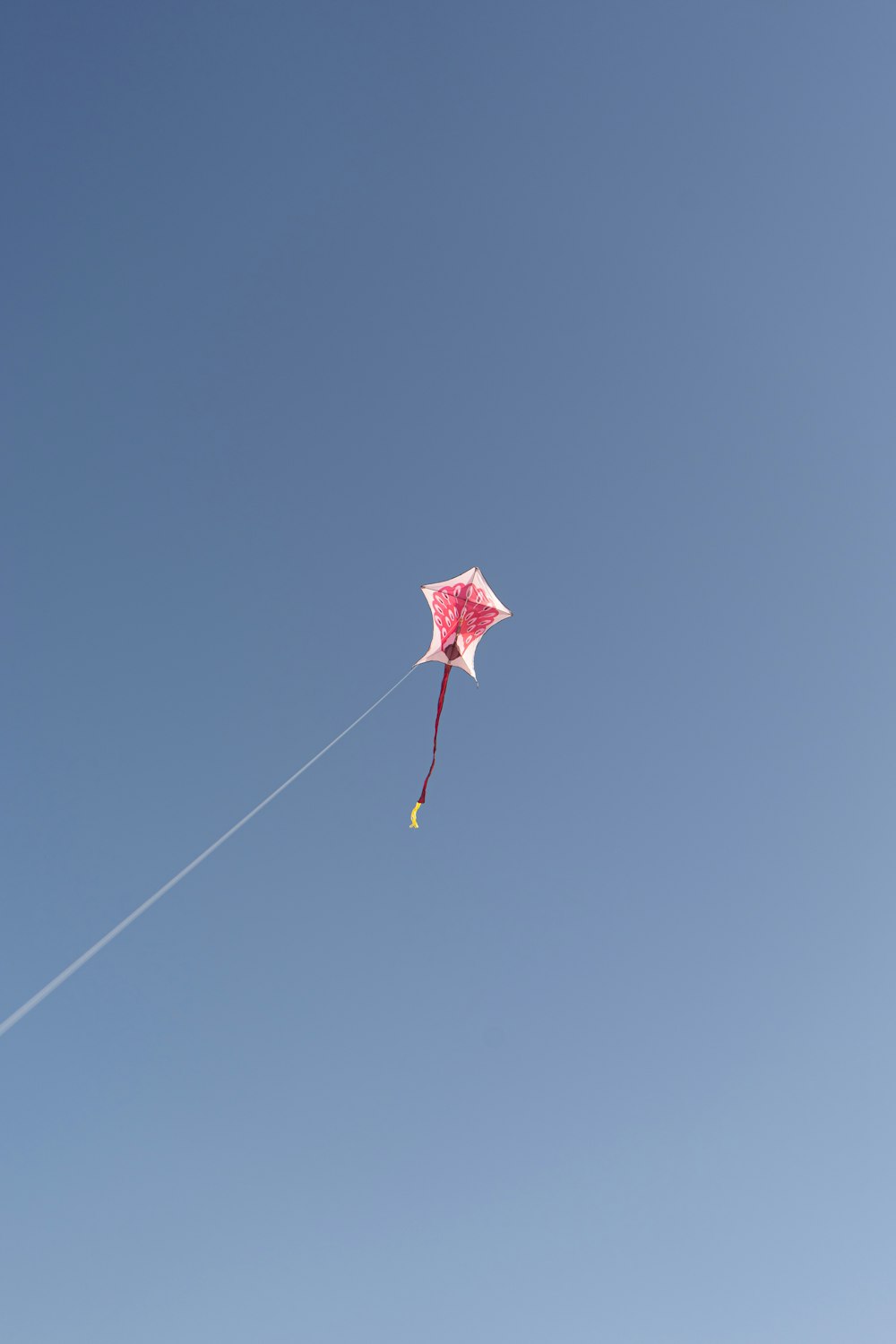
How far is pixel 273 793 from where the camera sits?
7.13 m

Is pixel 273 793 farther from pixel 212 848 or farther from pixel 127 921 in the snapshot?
pixel 127 921

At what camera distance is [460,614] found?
12.6m

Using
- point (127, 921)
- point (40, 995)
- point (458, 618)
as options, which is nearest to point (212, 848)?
point (127, 921)

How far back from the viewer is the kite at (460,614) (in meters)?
12.4

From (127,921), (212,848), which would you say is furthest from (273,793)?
(127,921)

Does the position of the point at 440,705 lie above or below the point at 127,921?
above

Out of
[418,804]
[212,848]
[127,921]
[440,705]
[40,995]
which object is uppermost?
[440,705]

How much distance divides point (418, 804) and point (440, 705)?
60.2 inches

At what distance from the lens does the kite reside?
12367 mm

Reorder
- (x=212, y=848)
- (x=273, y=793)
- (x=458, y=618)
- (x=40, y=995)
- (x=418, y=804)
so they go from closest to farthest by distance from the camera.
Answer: (x=40, y=995), (x=212, y=848), (x=273, y=793), (x=418, y=804), (x=458, y=618)

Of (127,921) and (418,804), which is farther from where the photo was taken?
(418,804)

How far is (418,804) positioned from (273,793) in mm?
3282

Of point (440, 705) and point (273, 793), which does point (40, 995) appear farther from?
point (440, 705)

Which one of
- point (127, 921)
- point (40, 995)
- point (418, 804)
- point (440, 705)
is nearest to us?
point (40, 995)
